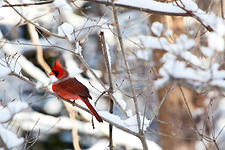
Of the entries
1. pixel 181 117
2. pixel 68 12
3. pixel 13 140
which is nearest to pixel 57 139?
pixel 68 12

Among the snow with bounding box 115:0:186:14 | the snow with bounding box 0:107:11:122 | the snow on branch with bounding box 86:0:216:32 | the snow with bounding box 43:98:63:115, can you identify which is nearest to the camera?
the snow with bounding box 0:107:11:122

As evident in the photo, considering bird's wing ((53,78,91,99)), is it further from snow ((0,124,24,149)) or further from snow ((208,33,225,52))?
snow ((208,33,225,52))

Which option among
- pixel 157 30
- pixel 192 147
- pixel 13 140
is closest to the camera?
pixel 13 140

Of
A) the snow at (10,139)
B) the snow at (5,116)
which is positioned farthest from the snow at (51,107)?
the snow at (10,139)

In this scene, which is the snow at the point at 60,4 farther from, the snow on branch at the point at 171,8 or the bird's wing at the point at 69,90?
the bird's wing at the point at 69,90

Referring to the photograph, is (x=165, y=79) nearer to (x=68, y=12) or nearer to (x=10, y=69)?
(x=10, y=69)

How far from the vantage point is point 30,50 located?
8.04 m

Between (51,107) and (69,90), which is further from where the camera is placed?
(51,107)

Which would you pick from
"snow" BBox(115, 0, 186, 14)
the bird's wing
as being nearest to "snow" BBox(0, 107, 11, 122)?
"snow" BBox(115, 0, 186, 14)

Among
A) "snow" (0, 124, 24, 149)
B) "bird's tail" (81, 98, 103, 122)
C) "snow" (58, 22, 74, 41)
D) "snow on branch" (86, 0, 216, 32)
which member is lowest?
"snow" (0, 124, 24, 149)

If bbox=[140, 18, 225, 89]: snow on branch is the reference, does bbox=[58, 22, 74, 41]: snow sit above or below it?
above

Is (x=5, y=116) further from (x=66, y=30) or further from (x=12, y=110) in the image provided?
(x=66, y=30)

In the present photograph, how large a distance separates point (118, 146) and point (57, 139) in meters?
2.08

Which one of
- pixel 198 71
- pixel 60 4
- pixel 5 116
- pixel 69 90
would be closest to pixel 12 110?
pixel 5 116
